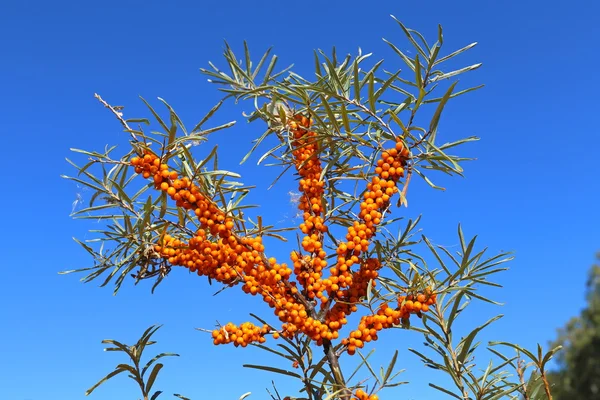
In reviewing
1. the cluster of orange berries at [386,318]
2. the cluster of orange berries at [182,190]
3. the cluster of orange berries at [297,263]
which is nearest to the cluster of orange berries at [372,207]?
the cluster of orange berries at [297,263]

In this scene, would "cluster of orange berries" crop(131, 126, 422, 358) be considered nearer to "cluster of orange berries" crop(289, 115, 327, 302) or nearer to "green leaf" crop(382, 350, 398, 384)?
"cluster of orange berries" crop(289, 115, 327, 302)

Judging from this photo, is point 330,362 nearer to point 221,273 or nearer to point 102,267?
point 221,273

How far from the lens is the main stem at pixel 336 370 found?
1.63 metres

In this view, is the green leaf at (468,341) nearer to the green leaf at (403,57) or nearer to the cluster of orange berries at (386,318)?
the cluster of orange berries at (386,318)

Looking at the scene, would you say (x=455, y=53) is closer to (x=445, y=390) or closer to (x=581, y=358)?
(x=445, y=390)

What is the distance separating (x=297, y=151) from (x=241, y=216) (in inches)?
13.0

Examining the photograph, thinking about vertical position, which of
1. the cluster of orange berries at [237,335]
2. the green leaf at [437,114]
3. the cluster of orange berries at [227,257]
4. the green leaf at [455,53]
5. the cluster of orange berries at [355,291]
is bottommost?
the cluster of orange berries at [237,335]

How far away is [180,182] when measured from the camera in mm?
1579

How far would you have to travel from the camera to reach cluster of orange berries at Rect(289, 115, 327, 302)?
1.73m

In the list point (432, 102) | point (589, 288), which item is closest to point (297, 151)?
point (432, 102)

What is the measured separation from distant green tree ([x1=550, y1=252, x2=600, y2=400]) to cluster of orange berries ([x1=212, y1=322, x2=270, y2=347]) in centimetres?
1242

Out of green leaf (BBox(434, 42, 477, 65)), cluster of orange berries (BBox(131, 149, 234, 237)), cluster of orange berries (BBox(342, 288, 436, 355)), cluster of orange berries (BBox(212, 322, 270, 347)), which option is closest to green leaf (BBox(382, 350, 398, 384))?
cluster of orange berries (BBox(342, 288, 436, 355))

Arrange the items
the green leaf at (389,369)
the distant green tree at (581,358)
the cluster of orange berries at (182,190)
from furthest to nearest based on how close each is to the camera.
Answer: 1. the distant green tree at (581,358)
2. the green leaf at (389,369)
3. the cluster of orange berries at (182,190)

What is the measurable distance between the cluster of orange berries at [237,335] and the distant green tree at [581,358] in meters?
12.4
